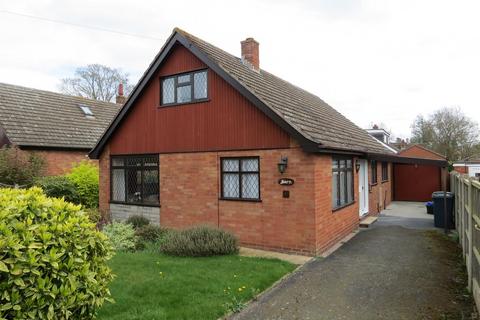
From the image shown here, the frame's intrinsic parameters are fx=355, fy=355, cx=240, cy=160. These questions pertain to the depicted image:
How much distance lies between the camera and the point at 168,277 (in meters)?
6.67

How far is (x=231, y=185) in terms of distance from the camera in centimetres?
1002

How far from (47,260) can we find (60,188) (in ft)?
38.9

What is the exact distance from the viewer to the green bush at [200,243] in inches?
327

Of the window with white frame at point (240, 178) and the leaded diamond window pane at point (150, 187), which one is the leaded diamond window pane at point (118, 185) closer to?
the leaded diamond window pane at point (150, 187)

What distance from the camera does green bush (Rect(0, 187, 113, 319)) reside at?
340 cm

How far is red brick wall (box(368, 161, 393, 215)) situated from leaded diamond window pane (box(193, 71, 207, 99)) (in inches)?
304

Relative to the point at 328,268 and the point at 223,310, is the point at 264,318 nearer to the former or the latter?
the point at 223,310

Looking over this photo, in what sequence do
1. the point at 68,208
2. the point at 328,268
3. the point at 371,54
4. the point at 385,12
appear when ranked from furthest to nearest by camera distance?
the point at 371,54 < the point at 385,12 < the point at 328,268 < the point at 68,208

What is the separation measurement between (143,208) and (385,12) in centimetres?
933

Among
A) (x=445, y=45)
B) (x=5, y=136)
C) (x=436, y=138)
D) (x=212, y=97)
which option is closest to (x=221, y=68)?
(x=212, y=97)

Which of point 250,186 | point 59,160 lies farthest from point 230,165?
point 59,160

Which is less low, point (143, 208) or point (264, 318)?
point (143, 208)

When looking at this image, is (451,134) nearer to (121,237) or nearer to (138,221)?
(138,221)

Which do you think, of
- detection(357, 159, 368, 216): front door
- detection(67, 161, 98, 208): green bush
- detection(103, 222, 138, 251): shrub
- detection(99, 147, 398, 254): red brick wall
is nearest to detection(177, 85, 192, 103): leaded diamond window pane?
detection(99, 147, 398, 254): red brick wall
